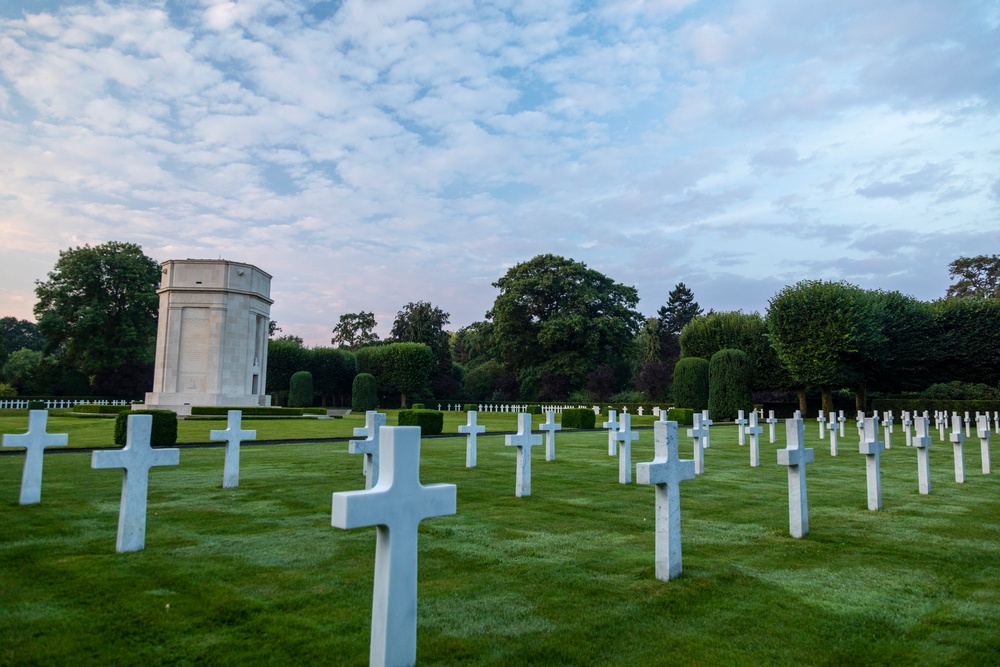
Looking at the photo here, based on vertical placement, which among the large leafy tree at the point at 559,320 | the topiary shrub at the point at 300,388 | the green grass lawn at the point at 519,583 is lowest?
the green grass lawn at the point at 519,583

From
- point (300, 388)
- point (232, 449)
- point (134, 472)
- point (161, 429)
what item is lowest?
point (161, 429)

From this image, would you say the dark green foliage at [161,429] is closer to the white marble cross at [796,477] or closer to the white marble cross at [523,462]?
the white marble cross at [523,462]

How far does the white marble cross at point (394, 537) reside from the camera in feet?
8.75

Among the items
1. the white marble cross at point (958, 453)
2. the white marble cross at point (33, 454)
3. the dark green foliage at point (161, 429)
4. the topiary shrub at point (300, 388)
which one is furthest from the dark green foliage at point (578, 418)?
the topiary shrub at point (300, 388)

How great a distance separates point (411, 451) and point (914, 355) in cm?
3869

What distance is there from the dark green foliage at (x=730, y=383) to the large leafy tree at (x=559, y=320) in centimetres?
1384

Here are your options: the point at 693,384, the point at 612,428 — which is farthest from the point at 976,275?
the point at 612,428

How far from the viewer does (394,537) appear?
2.74 m

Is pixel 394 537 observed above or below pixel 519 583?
above

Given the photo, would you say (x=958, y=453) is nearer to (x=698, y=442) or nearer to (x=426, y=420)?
(x=698, y=442)

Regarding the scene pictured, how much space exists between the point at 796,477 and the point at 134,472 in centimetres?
588

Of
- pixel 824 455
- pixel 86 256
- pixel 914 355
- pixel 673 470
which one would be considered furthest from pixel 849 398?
pixel 86 256

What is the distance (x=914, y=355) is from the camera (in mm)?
33938

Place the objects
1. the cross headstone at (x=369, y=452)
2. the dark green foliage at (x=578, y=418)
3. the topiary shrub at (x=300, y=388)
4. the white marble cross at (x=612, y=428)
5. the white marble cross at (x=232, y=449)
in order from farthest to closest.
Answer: the topiary shrub at (x=300, y=388) < the dark green foliage at (x=578, y=418) < the white marble cross at (x=612, y=428) < the white marble cross at (x=232, y=449) < the cross headstone at (x=369, y=452)
